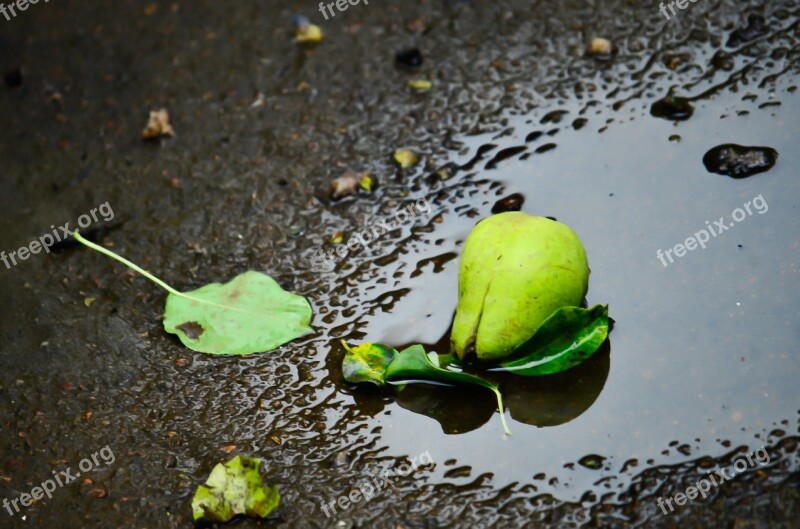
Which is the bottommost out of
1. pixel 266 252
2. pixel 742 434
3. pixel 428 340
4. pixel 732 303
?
pixel 742 434

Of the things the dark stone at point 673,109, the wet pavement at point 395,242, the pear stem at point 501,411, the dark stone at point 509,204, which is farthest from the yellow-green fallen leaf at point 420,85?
the pear stem at point 501,411

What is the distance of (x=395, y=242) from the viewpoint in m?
2.11

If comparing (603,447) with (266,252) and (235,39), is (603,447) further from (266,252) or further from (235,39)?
(235,39)

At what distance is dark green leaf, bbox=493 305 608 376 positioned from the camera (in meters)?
1.67

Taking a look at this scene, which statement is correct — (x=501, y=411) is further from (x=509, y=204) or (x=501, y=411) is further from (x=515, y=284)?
(x=509, y=204)

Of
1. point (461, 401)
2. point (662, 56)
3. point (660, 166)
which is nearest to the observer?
point (461, 401)

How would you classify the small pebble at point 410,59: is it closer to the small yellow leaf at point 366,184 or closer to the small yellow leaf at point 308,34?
the small yellow leaf at point 308,34

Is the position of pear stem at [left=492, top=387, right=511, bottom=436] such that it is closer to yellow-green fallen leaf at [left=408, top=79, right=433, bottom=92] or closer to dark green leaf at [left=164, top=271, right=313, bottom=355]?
dark green leaf at [left=164, top=271, right=313, bottom=355]

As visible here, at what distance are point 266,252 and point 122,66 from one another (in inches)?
40.3

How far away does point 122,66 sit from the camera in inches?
108

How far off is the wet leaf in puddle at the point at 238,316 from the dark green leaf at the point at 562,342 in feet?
1.69

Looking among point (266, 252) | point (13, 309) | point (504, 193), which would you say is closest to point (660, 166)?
point (504, 193)

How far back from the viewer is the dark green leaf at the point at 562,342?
1669 mm

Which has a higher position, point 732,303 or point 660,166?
point 660,166
